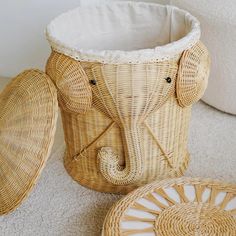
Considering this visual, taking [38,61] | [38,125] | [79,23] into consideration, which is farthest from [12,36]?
[38,125]

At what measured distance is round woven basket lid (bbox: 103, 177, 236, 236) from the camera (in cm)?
101

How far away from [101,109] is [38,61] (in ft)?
2.54

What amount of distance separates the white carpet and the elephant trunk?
8cm

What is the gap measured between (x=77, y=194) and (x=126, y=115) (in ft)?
0.99

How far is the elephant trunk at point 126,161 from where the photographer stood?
1155 mm

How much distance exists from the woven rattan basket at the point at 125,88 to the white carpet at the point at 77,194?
1.8 inches

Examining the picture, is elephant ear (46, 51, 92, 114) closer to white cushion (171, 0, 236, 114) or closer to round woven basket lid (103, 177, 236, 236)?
round woven basket lid (103, 177, 236, 236)

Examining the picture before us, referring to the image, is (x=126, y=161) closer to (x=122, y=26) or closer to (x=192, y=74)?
(x=192, y=74)

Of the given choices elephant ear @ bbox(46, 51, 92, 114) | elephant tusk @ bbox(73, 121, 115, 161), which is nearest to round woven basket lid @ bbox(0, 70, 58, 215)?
elephant ear @ bbox(46, 51, 92, 114)

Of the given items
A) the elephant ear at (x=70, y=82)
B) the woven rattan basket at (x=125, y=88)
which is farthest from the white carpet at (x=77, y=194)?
Result: the elephant ear at (x=70, y=82)

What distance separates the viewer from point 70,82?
3.53 feet

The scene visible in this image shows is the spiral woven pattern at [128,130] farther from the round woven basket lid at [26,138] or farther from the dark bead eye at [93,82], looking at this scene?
the round woven basket lid at [26,138]

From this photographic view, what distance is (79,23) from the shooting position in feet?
4.31

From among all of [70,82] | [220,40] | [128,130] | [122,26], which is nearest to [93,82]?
[70,82]
